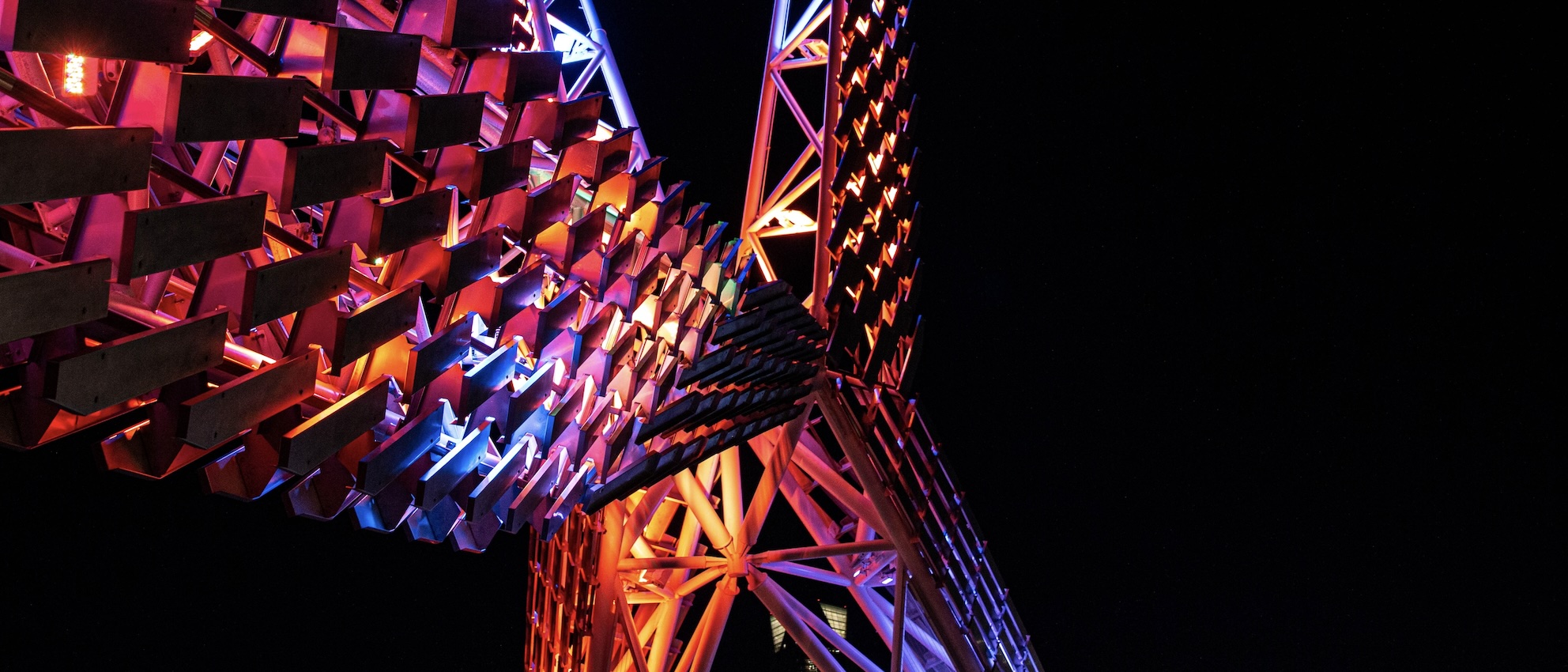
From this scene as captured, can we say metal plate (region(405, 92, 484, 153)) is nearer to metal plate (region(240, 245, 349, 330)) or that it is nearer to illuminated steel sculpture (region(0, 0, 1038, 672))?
illuminated steel sculpture (region(0, 0, 1038, 672))

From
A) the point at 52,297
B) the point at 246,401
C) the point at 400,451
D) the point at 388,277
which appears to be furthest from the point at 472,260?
the point at 52,297

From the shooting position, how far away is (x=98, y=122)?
1.72 metres

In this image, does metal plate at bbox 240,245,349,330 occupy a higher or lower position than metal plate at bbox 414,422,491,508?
higher

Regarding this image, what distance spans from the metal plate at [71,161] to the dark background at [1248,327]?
6623mm

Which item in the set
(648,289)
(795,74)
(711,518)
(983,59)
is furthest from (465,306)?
(983,59)

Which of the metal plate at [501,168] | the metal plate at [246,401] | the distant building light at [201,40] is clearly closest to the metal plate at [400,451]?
the metal plate at [246,401]

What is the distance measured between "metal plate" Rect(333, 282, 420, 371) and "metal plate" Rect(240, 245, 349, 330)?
58 millimetres

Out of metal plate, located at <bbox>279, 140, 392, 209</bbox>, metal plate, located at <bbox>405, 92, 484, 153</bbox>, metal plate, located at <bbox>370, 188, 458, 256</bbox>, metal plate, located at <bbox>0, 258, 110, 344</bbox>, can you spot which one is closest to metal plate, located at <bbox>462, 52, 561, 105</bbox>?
metal plate, located at <bbox>405, 92, 484, 153</bbox>

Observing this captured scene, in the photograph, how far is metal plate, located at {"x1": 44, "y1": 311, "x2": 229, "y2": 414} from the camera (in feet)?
5.18

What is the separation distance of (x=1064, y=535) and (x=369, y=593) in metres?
6.33

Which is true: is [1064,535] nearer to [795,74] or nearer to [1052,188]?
[1052,188]

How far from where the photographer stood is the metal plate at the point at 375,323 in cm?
202

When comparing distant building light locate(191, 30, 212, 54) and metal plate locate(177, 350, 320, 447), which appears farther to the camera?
distant building light locate(191, 30, 212, 54)

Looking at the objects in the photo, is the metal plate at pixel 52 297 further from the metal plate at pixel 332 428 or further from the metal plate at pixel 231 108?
the metal plate at pixel 332 428
